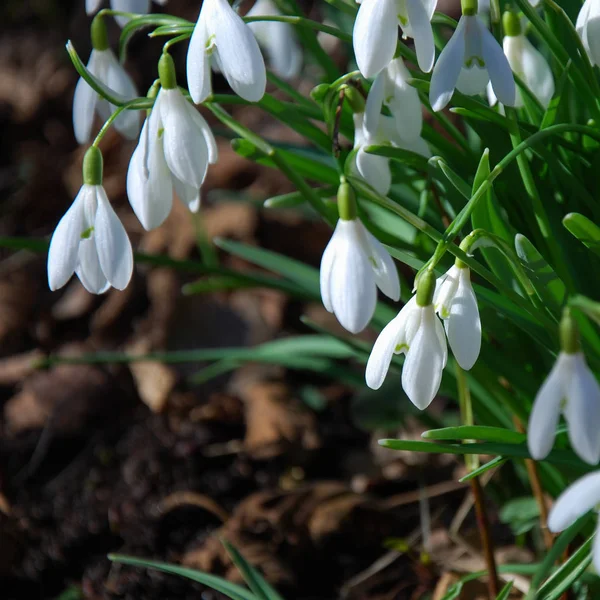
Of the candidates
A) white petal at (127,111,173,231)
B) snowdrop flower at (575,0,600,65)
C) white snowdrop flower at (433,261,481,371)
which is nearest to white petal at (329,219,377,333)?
white snowdrop flower at (433,261,481,371)

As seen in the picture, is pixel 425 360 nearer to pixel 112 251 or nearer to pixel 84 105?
pixel 112 251

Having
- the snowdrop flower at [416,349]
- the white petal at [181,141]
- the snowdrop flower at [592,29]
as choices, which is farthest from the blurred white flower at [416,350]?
the snowdrop flower at [592,29]

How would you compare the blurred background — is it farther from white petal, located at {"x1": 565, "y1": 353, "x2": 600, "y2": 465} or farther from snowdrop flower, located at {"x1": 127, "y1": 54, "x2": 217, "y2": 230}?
white petal, located at {"x1": 565, "y1": 353, "x2": 600, "y2": 465}

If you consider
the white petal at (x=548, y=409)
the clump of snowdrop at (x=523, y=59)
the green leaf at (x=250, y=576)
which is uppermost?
the clump of snowdrop at (x=523, y=59)

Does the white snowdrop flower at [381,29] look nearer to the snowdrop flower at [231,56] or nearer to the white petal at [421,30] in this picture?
the white petal at [421,30]

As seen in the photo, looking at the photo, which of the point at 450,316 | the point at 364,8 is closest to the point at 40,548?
the point at 450,316

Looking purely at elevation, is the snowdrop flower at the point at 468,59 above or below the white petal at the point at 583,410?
above

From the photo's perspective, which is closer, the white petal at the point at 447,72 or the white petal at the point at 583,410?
the white petal at the point at 583,410
